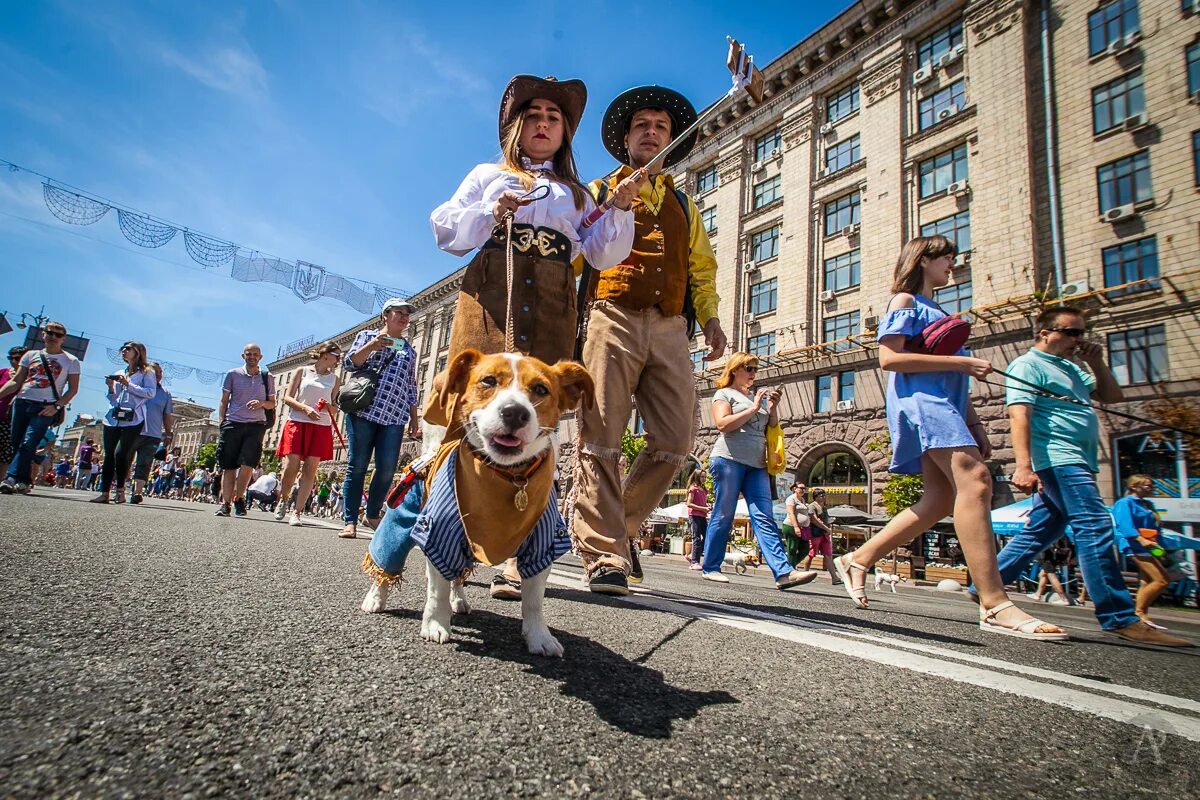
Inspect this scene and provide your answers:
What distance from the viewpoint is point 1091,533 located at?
3.22 metres

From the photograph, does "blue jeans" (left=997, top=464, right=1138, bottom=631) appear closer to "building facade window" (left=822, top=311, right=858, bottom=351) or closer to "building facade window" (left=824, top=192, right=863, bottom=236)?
"building facade window" (left=822, top=311, right=858, bottom=351)

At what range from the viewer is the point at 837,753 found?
1.05 metres

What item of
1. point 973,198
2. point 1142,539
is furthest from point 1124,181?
point 1142,539

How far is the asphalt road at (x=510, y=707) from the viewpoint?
32.6 inches

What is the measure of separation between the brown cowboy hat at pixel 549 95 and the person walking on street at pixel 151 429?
22.1ft

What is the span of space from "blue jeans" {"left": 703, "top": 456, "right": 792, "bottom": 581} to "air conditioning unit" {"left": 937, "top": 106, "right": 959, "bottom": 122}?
22077mm

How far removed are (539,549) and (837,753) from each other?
979 millimetres

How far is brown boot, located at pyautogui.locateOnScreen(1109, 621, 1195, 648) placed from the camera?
2.98 metres

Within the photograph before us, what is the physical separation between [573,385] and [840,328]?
75.8 feet

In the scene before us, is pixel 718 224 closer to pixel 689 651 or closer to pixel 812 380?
pixel 812 380

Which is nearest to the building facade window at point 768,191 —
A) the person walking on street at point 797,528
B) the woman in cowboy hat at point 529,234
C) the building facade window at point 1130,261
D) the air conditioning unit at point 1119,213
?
the air conditioning unit at point 1119,213

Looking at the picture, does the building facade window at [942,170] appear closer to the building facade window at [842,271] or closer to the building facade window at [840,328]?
the building facade window at [842,271]

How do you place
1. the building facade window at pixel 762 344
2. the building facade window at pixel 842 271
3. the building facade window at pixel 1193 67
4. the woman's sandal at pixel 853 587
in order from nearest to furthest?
the woman's sandal at pixel 853 587 < the building facade window at pixel 1193 67 < the building facade window at pixel 842 271 < the building facade window at pixel 762 344

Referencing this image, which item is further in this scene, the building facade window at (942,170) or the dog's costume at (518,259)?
the building facade window at (942,170)
